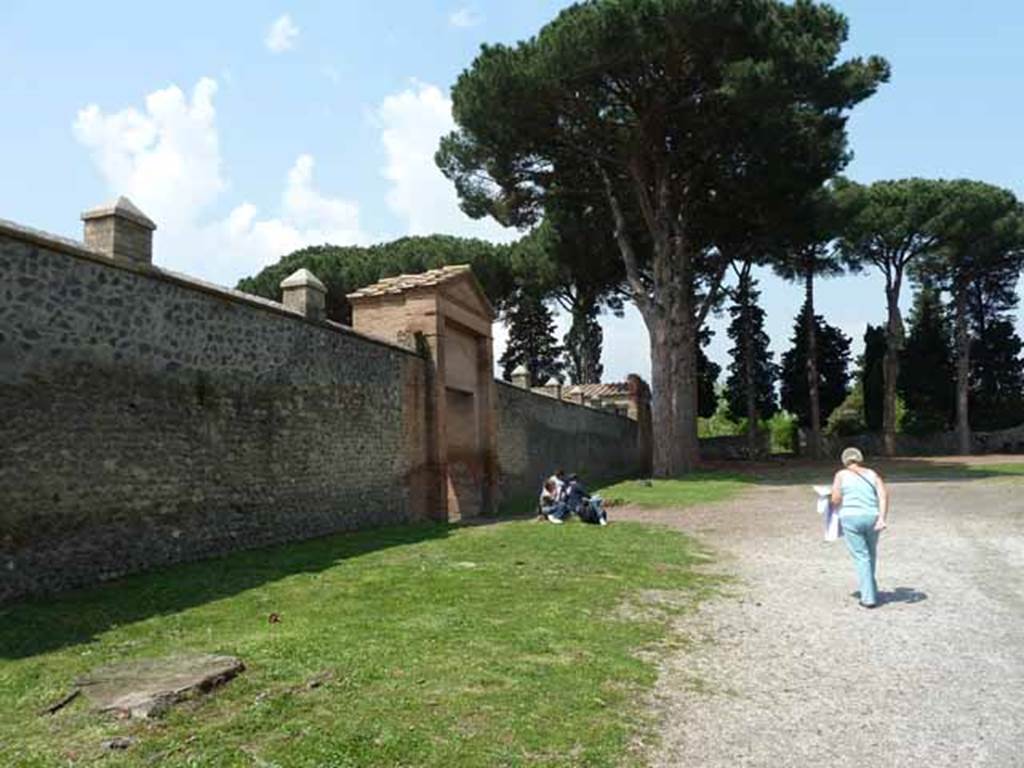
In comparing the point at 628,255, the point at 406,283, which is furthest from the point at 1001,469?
the point at 406,283

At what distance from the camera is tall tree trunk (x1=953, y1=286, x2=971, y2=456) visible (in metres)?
42.4

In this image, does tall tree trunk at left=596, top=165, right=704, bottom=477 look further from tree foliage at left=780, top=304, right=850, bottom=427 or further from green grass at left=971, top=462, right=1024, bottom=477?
tree foliage at left=780, top=304, right=850, bottom=427

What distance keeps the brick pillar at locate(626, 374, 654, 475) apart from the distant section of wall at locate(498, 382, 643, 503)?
2.75 m

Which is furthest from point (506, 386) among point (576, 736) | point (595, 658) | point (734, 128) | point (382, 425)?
point (576, 736)

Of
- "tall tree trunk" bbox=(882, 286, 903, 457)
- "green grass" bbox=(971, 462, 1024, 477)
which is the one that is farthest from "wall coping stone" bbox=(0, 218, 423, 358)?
"tall tree trunk" bbox=(882, 286, 903, 457)

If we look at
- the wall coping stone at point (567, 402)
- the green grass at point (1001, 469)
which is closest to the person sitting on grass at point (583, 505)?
the wall coping stone at point (567, 402)

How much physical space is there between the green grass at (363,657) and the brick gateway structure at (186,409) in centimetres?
61

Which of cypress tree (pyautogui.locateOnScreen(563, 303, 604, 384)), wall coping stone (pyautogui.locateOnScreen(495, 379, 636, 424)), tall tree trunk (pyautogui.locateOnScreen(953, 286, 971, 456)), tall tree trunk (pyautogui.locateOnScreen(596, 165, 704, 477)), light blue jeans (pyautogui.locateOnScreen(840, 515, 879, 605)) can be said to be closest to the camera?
light blue jeans (pyautogui.locateOnScreen(840, 515, 879, 605))

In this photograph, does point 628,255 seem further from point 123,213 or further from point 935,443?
point 935,443

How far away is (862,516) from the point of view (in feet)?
26.2

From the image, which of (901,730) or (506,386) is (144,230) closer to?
(901,730)

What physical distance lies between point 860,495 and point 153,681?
6240 mm

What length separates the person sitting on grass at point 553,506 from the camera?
50.0 feet

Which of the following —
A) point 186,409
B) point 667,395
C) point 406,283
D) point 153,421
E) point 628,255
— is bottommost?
point 153,421
